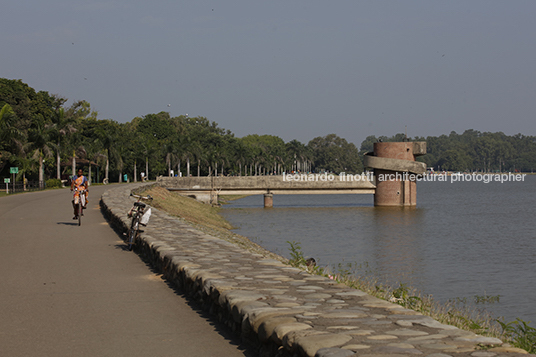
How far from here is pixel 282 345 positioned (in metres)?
5.54

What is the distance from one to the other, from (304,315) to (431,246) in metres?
28.1

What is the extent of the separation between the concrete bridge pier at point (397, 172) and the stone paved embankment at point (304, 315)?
57.2m

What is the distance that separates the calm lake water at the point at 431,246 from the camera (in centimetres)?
1966

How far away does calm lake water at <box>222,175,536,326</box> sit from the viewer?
19.7 m

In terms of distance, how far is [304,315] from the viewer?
6.29m

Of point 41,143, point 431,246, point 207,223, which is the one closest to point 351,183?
point 41,143

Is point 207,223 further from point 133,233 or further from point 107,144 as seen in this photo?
point 107,144

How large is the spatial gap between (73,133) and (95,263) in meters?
59.4

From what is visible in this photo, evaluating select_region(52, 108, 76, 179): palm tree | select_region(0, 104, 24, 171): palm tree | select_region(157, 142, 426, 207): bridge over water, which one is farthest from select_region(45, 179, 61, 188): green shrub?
select_region(157, 142, 426, 207): bridge over water

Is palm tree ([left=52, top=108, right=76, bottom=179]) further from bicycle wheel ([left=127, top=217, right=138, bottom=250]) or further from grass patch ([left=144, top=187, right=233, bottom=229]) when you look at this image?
bicycle wheel ([left=127, top=217, right=138, bottom=250])

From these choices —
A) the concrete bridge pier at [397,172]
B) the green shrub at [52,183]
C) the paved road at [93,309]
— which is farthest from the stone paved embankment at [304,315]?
the concrete bridge pier at [397,172]

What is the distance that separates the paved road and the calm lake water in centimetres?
972

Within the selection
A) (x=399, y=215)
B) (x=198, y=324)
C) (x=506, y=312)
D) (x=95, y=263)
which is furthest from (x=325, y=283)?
(x=399, y=215)

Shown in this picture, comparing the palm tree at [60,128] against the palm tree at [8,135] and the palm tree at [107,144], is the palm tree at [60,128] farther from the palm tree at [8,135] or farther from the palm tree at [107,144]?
the palm tree at [107,144]
